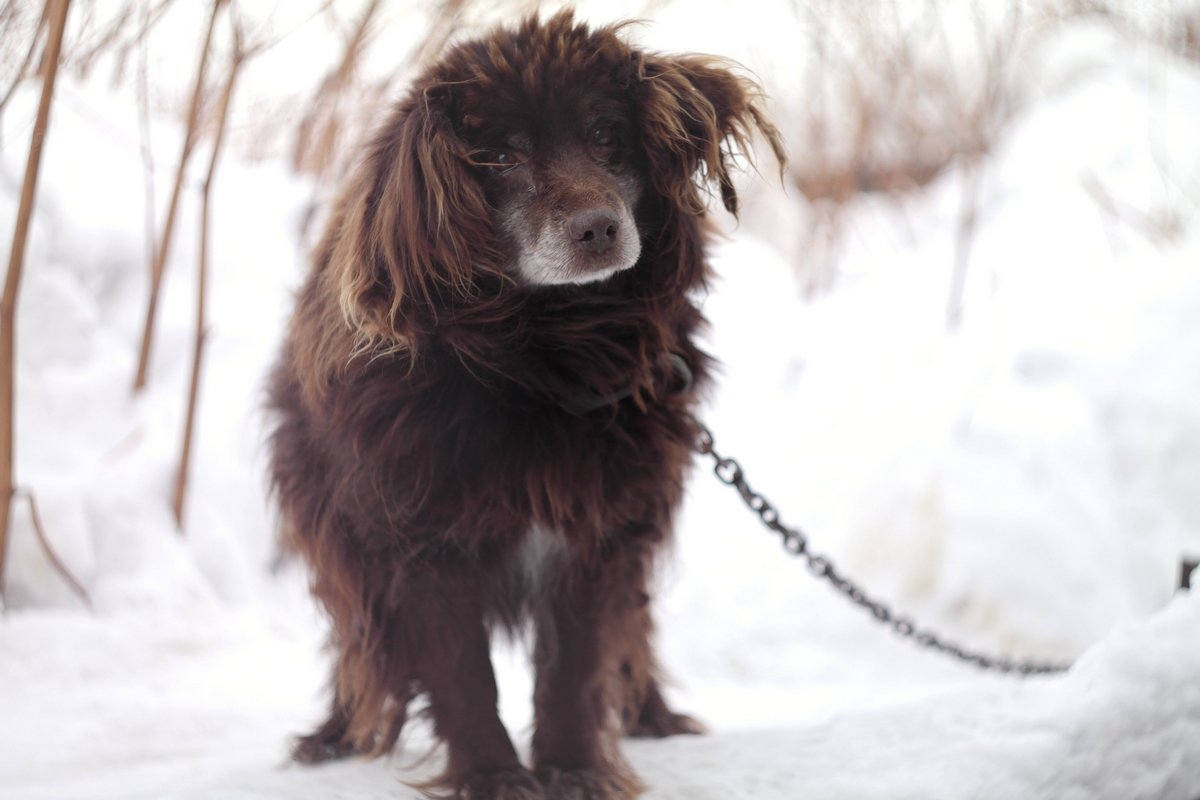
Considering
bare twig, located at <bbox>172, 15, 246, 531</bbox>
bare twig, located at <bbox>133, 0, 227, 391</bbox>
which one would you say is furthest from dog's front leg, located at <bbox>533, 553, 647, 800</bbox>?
bare twig, located at <bbox>133, 0, 227, 391</bbox>

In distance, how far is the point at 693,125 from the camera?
1.77 metres

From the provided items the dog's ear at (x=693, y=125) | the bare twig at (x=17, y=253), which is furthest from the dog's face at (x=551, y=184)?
the bare twig at (x=17, y=253)

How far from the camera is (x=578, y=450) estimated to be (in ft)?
5.49

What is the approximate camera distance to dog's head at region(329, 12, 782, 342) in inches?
61.6

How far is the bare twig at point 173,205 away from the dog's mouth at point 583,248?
1650 mm

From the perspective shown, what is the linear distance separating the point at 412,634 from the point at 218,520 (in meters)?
1.82

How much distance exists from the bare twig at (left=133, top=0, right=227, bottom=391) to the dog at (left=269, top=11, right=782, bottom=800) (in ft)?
4.29

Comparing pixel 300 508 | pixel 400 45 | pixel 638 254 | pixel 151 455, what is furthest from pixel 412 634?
→ pixel 400 45

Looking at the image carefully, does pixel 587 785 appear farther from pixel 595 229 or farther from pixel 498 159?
pixel 498 159

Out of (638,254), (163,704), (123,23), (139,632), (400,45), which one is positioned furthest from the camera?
(400,45)

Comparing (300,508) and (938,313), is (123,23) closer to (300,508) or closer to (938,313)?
(300,508)

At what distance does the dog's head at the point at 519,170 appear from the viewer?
61.6 inches

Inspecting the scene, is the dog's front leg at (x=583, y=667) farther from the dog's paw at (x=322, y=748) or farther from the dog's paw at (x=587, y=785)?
the dog's paw at (x=322, y=748)

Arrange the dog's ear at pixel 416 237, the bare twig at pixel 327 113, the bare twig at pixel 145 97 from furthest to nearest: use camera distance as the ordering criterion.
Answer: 1. the bare twig at pixel 327 113
2. the bare twig at pixel 145 97
3. the dog's ear at pixel 416 237
